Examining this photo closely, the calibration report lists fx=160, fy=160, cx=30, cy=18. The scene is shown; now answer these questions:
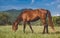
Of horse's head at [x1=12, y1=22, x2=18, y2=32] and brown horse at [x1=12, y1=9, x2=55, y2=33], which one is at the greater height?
brown horse at [x1=12, y1=9, x2=55, y2=33]

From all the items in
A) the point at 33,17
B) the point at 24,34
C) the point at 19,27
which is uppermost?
the point at 33,17

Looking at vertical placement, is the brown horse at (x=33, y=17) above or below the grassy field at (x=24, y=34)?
above

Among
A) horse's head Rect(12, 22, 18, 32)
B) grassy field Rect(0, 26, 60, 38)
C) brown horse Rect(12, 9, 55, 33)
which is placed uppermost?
brown horse Rect(12, 9, 55, 33)

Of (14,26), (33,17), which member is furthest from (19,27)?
(33,17)

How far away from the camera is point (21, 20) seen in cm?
267

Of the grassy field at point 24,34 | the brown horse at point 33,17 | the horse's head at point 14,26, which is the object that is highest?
the brown horse at point 33,17

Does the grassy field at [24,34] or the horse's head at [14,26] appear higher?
the horse's head at [14,26]

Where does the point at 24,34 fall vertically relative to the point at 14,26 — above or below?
below

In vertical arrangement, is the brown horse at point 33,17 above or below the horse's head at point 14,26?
above

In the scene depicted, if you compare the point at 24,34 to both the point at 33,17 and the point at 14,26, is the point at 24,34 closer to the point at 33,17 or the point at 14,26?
the point at 14,26

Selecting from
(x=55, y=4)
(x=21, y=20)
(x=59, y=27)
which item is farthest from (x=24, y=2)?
(x=59, y=27)

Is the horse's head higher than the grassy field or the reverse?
higher

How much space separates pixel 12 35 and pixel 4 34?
132 millimetres

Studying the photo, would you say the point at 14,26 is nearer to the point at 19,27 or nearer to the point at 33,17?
the point at 19,27
